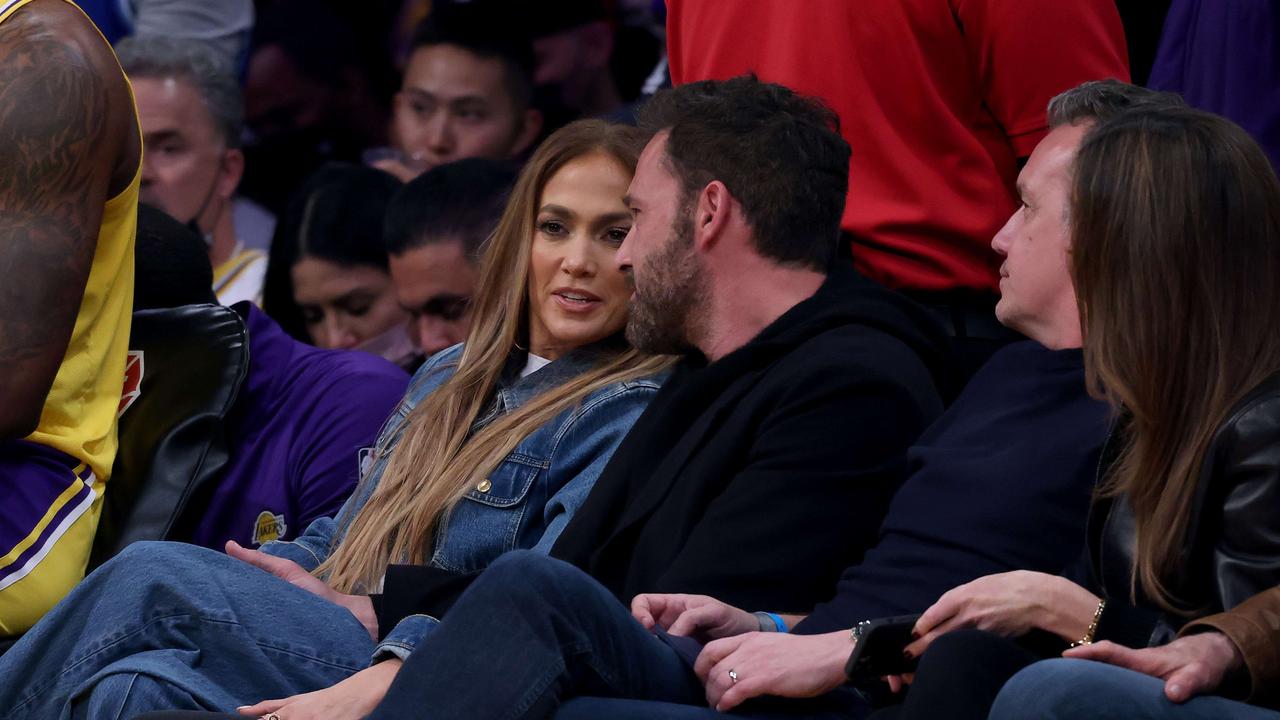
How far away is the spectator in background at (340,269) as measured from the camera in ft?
16.6

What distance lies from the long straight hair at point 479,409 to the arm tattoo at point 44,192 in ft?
2.27

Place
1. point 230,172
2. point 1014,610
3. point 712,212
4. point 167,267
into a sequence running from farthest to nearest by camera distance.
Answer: point 230,172 < point 167,267 < point 712,212 < point 1014,610

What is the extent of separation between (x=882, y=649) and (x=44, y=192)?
1.63m

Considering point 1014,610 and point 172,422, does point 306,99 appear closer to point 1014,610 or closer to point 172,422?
point 172,422

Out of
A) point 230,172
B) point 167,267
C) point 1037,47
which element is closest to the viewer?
point 1037,47

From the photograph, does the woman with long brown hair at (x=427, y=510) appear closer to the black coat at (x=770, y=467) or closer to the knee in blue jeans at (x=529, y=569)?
the black coat at (x=770, y=467)

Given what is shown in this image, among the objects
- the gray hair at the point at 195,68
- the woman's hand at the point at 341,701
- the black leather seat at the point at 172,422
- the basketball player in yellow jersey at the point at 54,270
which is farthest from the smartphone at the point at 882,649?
the gray hair at the point at 195,68

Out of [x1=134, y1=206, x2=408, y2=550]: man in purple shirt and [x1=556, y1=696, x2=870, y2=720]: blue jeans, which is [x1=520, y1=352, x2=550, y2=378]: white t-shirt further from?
[x1=556, y1=696, x2=870, y2=720]: blue jeans

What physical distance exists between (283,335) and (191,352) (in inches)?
14.8

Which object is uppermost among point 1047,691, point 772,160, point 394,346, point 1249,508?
point 772,160

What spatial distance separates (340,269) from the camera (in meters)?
5.09

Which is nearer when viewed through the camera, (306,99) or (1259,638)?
(1259,638)

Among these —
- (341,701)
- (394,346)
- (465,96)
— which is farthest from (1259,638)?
(465,96)

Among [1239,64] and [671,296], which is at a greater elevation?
[1239,64]
